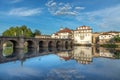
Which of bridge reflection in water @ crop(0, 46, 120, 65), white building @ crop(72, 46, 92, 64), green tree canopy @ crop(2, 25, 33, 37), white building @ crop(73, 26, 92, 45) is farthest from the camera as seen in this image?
white building @ crop(73, 26, 92, 45)

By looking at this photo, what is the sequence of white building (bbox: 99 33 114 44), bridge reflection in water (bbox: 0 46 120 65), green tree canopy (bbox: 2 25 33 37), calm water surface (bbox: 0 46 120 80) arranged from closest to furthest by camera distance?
calm water surface (bbox: 0 46 120 80), bridge reflection in water (bbox: 0 46 120 65), green tree canopy (bbox: 2 25 33 37), white building (bbox: 99 33 114 44)

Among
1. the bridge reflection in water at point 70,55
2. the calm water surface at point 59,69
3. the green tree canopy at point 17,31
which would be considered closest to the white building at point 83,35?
the green tree canopy at point 17,31

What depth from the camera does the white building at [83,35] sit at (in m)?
91.2

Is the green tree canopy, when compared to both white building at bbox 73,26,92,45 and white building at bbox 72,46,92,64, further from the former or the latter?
white building at bbox 72,46,92,64

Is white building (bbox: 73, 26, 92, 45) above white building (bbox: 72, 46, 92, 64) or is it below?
above

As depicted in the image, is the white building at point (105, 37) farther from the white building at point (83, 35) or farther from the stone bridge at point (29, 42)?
the stone bridge at point (29, 42)

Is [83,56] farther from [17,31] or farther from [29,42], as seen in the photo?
[17,31]

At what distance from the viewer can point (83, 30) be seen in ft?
304

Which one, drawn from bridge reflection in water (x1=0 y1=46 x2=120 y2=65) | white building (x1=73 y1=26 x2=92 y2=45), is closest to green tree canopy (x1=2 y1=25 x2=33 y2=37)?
white building (x1=73 y1=26 x2=92 y2=45)

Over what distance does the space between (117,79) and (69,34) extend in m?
85.3

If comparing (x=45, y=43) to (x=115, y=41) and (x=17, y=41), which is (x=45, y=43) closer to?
(x=17, y=41)

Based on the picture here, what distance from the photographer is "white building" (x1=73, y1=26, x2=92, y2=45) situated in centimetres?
9125

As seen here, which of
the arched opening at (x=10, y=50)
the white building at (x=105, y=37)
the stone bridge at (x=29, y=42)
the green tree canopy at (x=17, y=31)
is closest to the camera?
the arched opening at (x=10, y=50)

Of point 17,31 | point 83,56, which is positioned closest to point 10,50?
point 83,56
